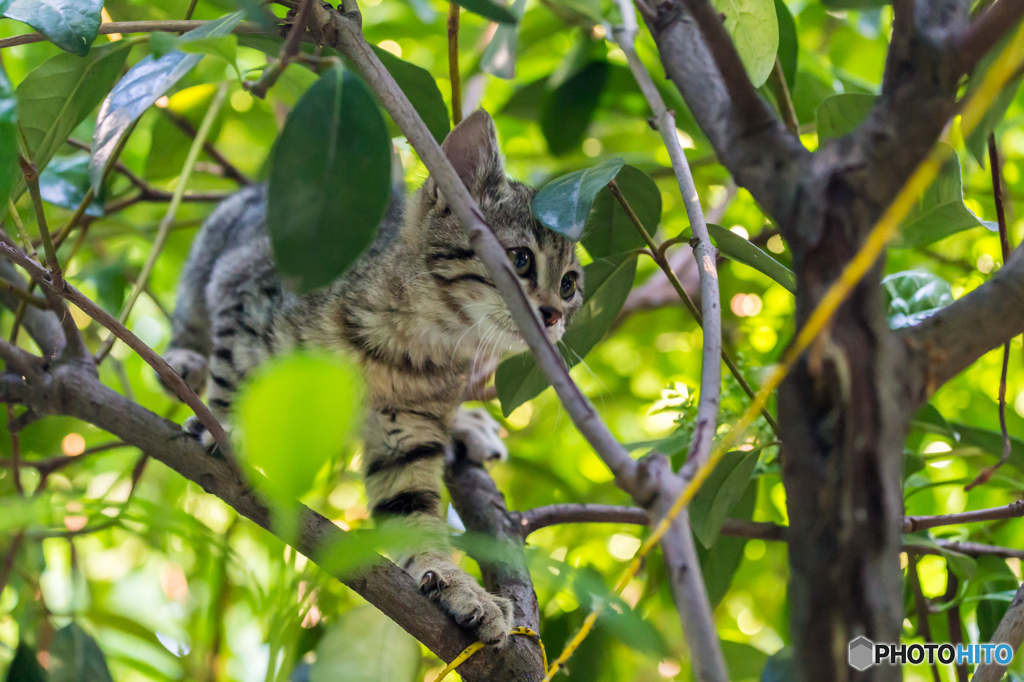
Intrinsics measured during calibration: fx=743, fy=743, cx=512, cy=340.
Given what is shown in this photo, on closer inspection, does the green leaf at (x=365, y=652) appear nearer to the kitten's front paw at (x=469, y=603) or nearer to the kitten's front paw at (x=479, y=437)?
the kitten's front paw at (x=469, y=603)

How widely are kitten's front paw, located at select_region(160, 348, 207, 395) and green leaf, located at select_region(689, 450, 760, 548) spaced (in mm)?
1386

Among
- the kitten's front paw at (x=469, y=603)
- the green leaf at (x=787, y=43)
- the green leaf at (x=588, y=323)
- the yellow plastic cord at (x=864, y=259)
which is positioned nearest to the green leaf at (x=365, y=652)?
the kitten's front paw at (x=469, y=603)

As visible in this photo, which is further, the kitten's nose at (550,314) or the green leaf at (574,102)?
the green leaf at (574,102)

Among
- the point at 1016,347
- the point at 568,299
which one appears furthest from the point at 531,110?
the point at 1016,347

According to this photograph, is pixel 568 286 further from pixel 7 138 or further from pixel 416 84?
pixel 7 138

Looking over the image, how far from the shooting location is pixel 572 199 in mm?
881

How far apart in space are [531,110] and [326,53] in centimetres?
80

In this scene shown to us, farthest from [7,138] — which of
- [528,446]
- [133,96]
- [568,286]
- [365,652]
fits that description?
[528,446]

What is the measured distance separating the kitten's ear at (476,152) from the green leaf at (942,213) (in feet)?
→ 2.46

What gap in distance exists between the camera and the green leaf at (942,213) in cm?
104

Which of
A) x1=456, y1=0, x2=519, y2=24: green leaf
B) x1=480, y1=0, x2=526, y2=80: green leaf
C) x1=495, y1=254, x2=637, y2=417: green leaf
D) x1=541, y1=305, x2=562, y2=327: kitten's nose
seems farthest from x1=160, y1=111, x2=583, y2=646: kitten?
x1=456, y1=0, x2=519, y2=24: green leaf

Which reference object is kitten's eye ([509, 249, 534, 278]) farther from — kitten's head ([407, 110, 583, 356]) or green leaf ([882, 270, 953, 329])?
green leaf ([882, 270, 953, 329])

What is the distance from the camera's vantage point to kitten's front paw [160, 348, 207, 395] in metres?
1.94

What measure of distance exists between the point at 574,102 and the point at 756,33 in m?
0.76
